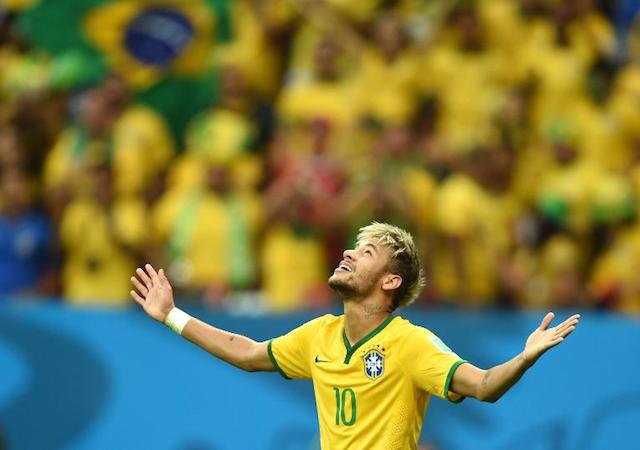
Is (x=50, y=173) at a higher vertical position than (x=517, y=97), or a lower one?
lower

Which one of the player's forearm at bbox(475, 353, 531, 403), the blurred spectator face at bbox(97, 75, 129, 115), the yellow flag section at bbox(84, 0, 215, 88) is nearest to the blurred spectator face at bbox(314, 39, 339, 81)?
the yellow flag section at bbox(84, 0, 215, 88)

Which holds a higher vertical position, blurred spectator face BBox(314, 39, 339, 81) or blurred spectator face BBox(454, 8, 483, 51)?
blurred spectator face BBox(454, 8, 483, 51)

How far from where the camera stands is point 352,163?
32.2 feet

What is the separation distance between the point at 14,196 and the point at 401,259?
17.0 feet

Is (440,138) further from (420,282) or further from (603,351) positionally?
(420,282)

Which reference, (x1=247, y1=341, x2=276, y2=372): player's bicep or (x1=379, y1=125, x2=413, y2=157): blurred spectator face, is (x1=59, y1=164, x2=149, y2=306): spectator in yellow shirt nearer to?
(x1=379, y1=125, x2=413, y2=157): blurred spectator face

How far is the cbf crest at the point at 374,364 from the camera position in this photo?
5629 millimetres

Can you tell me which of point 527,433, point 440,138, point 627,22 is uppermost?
point 627,22

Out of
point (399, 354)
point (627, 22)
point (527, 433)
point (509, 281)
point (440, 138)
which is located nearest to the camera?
point (399, 354)

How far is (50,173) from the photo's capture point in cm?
1083

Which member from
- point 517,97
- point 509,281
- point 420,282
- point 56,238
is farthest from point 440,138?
point 420,282

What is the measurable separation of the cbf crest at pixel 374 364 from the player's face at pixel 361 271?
0.26 m

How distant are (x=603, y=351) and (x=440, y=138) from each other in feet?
7.48

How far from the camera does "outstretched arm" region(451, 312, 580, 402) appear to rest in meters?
5.08
